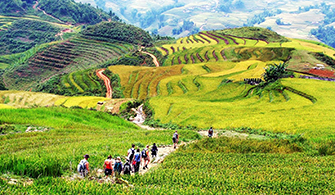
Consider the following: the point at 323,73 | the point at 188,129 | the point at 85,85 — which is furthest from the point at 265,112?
the point at 85,85

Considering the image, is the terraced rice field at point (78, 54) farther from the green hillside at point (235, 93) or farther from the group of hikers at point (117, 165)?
the group of hikers at point (117, 165)

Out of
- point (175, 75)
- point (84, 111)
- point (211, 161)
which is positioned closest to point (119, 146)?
point (211, 161)

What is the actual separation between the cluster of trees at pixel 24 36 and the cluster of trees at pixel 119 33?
145ft

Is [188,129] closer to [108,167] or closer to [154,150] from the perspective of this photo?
[154,150]

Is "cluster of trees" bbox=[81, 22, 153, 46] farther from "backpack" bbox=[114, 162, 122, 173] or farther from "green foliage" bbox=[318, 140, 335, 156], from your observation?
"backpack" bbox=[114, 162, 122, 173]

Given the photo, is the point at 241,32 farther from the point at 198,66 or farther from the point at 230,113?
the point at 230,113

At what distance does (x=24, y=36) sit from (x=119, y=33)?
3116 inches

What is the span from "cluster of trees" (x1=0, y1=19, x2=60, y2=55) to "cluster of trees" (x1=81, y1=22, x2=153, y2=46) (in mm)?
44190

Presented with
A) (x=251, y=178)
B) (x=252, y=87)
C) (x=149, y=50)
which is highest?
(x=149, y=50)

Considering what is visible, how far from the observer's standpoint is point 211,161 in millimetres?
20297

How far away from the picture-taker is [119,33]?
16088 cm

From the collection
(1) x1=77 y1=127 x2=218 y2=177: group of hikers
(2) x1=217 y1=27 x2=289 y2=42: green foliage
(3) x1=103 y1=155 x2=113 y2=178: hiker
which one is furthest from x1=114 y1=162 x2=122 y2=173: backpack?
(2) x1=217 y1=27 x2=289 y2=42: green foliage

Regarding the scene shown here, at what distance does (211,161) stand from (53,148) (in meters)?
13.4

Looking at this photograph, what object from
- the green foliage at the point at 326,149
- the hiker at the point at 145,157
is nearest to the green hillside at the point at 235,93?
the green foliage at the point at 326,149
